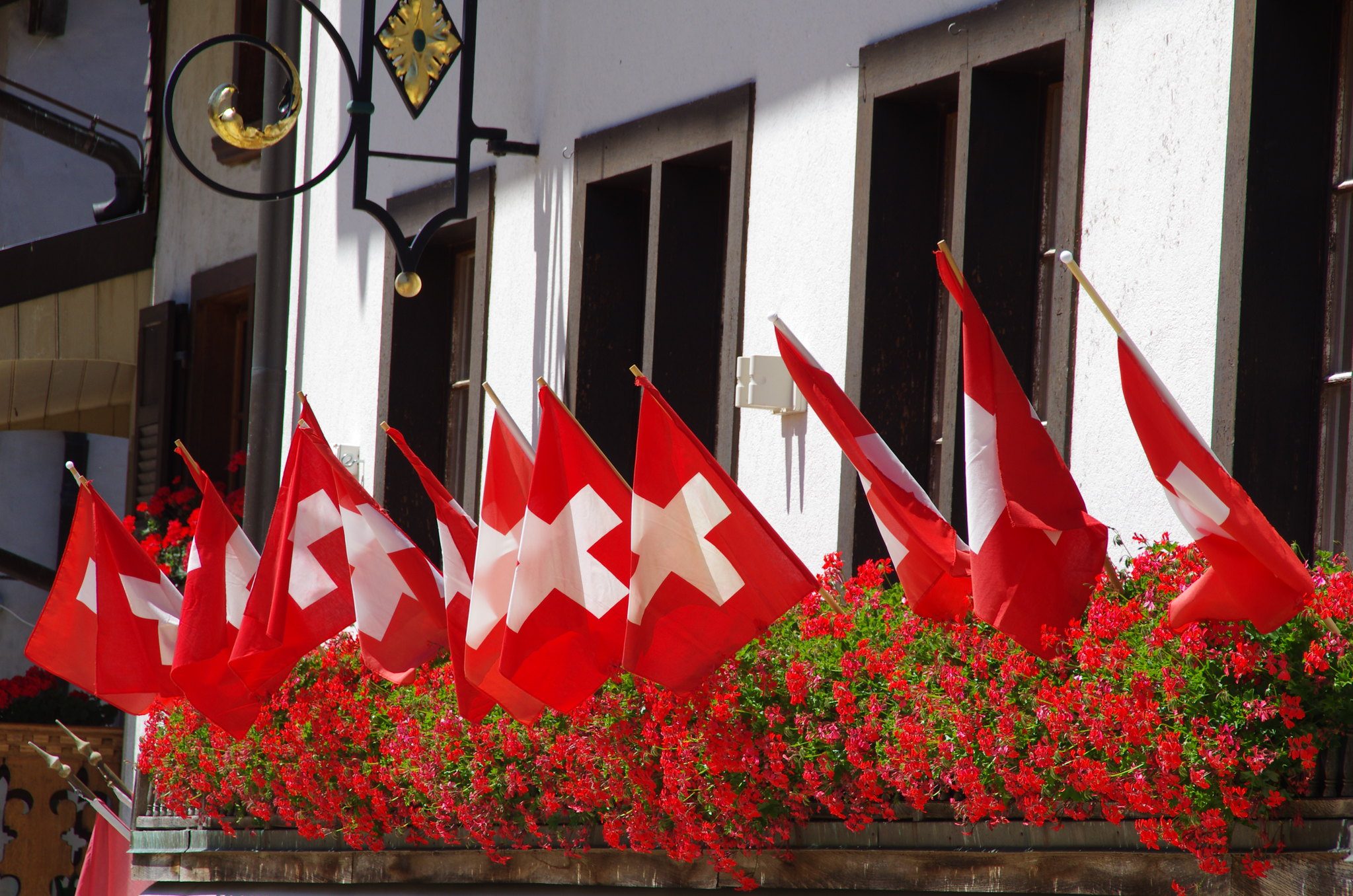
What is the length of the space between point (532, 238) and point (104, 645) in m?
2.71

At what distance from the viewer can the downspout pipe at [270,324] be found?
1073 cm

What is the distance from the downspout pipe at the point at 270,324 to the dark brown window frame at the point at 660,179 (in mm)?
1831

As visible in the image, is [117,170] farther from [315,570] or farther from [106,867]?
[315,570]

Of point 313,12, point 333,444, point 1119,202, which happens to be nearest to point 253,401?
point 333,444

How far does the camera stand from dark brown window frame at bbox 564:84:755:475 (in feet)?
28.1

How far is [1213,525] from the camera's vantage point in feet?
16.6

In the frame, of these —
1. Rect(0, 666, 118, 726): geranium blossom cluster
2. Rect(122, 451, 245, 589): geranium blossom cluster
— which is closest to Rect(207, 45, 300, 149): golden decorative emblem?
Rect(122, 451, 245, 589): geranium blossom cluster

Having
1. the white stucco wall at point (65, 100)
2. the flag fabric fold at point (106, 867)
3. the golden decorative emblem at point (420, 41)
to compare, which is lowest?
the flag fabric fold at point (106, 867)

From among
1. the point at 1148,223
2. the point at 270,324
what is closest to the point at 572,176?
the point at 270,324

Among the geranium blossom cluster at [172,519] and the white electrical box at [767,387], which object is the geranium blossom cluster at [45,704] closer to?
the geranium blossom cluster at [172,519]

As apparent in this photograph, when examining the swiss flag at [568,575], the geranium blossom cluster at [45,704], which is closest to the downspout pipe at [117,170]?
the geranium blossom cluster at [45,704]

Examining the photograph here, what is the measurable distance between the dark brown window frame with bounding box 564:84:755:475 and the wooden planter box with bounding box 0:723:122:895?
8107 millimetres

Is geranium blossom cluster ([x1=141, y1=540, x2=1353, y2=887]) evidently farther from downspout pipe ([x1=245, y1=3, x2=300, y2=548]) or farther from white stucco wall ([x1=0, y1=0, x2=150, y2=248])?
white stucco wall ([x1=0, y1=0, x2=150, y2=248])

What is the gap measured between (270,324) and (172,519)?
3702 millimetres
